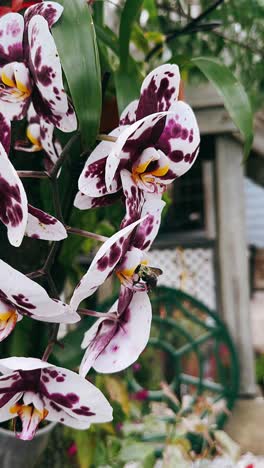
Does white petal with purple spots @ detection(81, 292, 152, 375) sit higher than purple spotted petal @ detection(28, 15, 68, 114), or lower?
lower

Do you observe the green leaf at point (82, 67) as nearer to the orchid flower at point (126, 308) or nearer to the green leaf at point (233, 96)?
the orchid flower at point (126, 308)

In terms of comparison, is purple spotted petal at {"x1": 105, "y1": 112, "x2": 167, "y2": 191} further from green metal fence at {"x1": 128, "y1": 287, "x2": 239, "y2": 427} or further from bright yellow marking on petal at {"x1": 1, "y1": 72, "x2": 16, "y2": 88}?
green metal fence at {"x1": 128, "y1": 287, "x2": 239, "y2": 427}

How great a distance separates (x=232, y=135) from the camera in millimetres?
2111

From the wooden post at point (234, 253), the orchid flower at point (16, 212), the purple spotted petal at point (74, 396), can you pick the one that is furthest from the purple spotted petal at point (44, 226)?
the wooden post at point (234, 253)

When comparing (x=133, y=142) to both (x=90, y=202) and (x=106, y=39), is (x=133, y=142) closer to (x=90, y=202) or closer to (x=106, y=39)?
(x=90, y=202)

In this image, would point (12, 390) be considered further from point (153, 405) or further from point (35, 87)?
point (153, 405)

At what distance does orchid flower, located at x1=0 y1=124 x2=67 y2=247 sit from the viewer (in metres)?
0.36

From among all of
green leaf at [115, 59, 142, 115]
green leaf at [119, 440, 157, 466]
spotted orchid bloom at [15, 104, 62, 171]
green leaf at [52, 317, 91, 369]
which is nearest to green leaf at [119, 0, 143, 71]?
green leaf at [115, 59, 142, 115]

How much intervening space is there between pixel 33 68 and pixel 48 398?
264 millimetres

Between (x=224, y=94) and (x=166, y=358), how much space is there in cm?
231

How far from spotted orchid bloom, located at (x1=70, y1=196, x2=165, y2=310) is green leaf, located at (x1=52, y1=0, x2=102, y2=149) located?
8 cm

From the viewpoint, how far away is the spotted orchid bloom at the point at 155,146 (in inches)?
16.6

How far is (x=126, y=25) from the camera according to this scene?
581mm

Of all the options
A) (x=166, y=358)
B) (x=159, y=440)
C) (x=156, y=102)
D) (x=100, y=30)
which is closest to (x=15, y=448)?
(x=156, y=102)
